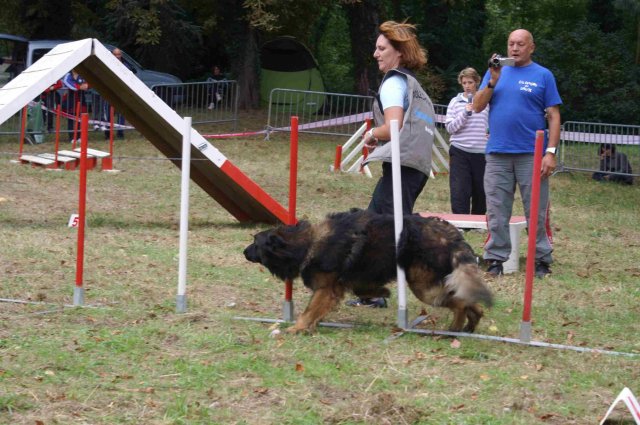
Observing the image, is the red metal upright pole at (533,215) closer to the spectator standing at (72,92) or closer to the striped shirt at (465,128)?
the striped shirt at (465,128)

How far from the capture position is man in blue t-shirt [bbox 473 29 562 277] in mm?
7289

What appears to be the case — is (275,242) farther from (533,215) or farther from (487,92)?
(487,92)

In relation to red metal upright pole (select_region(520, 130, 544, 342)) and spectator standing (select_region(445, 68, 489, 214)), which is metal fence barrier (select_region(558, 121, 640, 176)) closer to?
spectator standing (select_region(445, 68, 489, 214))

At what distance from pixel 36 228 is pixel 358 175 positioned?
6.66 m

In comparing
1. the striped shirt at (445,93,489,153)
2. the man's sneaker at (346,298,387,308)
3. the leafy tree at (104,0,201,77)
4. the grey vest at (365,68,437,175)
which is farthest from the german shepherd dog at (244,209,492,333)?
the leafy tree at (104,0,201,77)

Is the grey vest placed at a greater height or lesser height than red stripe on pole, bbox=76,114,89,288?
greater

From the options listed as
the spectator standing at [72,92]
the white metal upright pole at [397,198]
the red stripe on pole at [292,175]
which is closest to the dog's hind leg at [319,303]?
the red stripe on pole at [292,175]

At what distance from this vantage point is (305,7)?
80.4ft

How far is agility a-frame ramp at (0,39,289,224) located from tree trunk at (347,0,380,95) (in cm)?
1373

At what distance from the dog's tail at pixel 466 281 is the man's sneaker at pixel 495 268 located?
2292mm

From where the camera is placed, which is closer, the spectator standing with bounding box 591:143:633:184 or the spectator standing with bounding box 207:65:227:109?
the spectator standing with bounding box 591:143:633:184

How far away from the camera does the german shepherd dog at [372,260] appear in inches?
218

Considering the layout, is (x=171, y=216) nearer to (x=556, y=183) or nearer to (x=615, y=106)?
(x=556, y=183)

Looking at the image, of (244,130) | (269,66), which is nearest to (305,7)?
(269,66)
